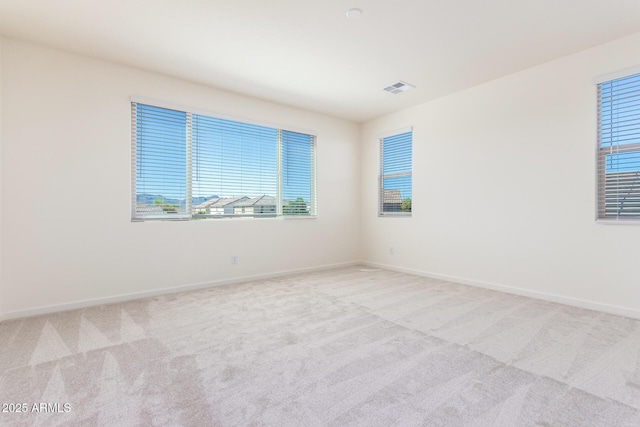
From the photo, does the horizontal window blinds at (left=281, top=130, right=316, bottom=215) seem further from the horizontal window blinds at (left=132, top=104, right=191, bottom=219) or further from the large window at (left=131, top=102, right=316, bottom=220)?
the horizontal window blinds at (left=132, top=104, right=191, bottom=219)

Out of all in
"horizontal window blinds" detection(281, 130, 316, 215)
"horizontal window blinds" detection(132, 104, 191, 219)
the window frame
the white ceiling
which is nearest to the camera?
the white ceiling

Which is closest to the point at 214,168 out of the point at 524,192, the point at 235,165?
the point at 235,165

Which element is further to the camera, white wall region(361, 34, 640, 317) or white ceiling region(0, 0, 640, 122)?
white wall region(361, 34, 640, 317)

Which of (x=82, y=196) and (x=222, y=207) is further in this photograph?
(x=222, y=207)

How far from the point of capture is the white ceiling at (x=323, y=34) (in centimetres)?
246

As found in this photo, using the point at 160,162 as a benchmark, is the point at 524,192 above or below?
below

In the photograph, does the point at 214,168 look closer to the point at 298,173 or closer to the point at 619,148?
the point at 298,173

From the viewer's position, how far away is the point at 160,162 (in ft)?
12.2

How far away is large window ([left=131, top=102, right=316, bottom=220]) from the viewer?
11.9 feet

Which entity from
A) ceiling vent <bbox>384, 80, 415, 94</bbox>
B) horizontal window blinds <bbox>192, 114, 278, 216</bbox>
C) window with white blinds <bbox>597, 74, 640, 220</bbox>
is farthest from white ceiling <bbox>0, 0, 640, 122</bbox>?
horizontal window blinds <bbox>192, 114, 278, 216</bbox>

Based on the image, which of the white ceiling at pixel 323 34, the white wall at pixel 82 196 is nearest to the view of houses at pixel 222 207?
the white wall at pixel 82 196

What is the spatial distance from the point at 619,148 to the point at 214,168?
4.61 m

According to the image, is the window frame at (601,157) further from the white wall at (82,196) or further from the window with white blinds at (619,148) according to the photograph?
the white wall at (82,196)

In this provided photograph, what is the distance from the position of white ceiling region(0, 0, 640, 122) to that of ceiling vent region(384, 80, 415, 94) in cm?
12
